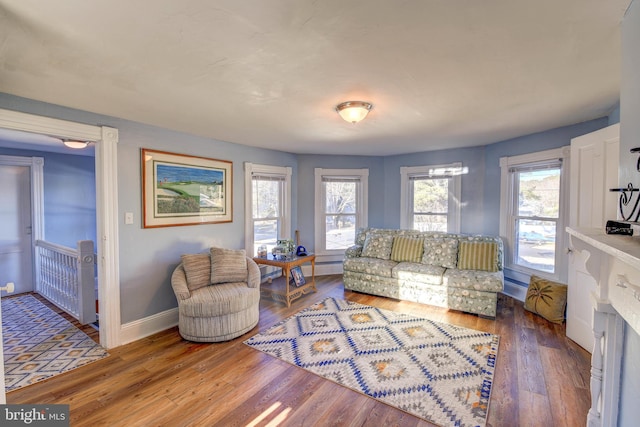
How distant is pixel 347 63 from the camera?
172 centimetres

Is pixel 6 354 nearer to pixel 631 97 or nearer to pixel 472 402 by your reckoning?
pixel 472 402

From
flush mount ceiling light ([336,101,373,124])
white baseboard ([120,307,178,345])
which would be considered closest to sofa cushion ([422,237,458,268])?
flush mount ceiling light ([336,101,373,124])

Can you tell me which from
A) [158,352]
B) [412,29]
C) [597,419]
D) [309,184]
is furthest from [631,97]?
[309,184]

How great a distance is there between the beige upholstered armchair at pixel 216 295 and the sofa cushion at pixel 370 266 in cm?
157

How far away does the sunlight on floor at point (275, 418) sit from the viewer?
6.05 ft

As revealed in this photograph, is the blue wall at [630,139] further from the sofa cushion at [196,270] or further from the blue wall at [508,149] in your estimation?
the sofa cushion at [196,270]

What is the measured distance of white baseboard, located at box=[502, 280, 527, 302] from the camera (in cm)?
384

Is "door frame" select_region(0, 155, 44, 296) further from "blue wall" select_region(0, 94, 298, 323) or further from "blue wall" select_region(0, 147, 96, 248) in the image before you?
"blue wall" select_region(0, 94, 298, 323)

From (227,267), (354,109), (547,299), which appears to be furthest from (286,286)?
(547,299)

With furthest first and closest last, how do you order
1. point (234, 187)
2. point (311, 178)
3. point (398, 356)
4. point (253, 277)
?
point (311, 178), point (234, 187), point (253, 277), point (398, 356)

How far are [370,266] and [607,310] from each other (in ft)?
9.50

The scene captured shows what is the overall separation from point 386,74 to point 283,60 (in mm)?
689

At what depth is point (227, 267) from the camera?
10.9 feet

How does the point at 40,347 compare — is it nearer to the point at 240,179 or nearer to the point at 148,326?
the point at 148,326
